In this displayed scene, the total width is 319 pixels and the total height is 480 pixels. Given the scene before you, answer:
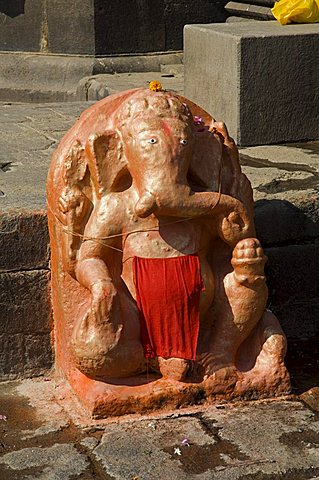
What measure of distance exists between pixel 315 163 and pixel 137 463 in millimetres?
2558

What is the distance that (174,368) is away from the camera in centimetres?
450

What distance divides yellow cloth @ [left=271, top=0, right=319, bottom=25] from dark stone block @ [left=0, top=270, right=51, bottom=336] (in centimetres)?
307

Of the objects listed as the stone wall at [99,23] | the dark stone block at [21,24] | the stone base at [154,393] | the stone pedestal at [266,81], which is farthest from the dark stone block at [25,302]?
the dark stone block at [21,24]

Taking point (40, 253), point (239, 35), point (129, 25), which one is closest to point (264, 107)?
point (239, 35)

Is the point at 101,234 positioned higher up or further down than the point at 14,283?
higher up

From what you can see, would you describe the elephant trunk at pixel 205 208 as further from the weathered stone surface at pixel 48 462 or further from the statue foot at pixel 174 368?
the weathered stone surface at pixel 48 462

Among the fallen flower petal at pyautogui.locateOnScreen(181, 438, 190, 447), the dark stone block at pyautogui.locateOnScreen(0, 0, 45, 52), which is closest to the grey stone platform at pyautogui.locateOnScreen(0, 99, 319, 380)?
the fallen flower petal at pyautogui.locateOnScreen(181, 438, 190, 447)

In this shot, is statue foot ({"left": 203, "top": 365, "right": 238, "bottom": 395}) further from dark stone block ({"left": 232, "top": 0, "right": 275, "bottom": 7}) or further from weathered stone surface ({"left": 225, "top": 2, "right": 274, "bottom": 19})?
dark stone block ({"left": 232, "top": 0, "right": 275, "bottom": 7})

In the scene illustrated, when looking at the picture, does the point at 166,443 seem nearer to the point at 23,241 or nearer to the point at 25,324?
the point at 25,324

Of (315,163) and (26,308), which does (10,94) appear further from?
(26,308)

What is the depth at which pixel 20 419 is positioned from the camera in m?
4.58

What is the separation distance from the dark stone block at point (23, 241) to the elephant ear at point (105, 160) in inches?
19.4

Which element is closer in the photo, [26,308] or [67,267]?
[67,267]

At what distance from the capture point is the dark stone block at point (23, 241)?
15.9ft
